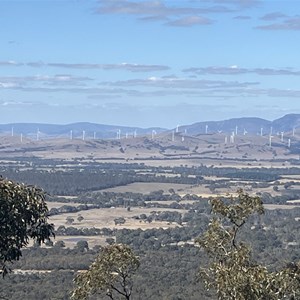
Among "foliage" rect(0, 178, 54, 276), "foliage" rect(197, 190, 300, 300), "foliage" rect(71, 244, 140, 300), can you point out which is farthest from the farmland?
"foliage" rect(0, 178, 54, 276)

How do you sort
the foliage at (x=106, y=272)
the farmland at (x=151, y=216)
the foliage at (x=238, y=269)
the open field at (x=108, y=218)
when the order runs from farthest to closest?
1. the open field at (x=108, y=218)
2. the farmland at (x=151, y=216)
3. the foliage at (x=106, y=272)
4. the foliage at (x=238, y=269)

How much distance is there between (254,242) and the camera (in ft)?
252

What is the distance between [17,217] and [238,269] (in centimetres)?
506

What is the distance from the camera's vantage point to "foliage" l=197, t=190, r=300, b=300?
16750 mm

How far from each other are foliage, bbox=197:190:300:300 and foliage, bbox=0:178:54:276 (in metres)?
3.77

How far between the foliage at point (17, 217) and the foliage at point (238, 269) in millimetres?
3774

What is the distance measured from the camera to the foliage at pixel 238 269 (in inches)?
659

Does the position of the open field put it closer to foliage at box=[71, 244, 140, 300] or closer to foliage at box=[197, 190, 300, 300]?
foliage at box=[197, 190, 300, 300]

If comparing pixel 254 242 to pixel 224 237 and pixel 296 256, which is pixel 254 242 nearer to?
pixel 296 256

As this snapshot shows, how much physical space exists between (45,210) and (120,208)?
9921cm

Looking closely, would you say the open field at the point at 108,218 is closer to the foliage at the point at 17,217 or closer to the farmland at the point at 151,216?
the farmland at the point at 151,216

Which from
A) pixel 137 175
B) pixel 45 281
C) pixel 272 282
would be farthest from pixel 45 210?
pixel 137 175

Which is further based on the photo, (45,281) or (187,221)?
(187,221)

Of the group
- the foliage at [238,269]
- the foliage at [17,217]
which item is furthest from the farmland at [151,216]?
the foliage at [17,217]
